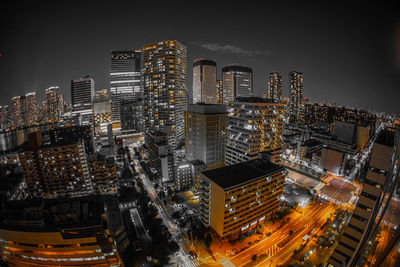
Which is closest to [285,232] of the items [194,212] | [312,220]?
[312,220]

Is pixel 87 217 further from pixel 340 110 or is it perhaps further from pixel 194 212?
pixel 340 110

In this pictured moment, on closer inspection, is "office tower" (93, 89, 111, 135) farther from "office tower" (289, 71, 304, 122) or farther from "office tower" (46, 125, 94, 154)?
"office tower" (289, 71, 304, 122)

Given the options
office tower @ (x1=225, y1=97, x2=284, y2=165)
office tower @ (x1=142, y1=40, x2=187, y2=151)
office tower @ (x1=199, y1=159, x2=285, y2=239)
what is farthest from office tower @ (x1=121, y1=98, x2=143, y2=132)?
office tower @ (x1=199, y1=159, x2=285, y2=239)

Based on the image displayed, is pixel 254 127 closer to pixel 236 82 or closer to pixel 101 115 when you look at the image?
pixel 101 115

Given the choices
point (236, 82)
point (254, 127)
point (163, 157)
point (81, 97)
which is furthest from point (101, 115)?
point (236, 82)

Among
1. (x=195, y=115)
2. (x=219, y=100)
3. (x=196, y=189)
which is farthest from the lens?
(x=219, y=100)

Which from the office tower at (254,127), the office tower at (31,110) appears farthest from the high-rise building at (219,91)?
the office tower at (31,110)
